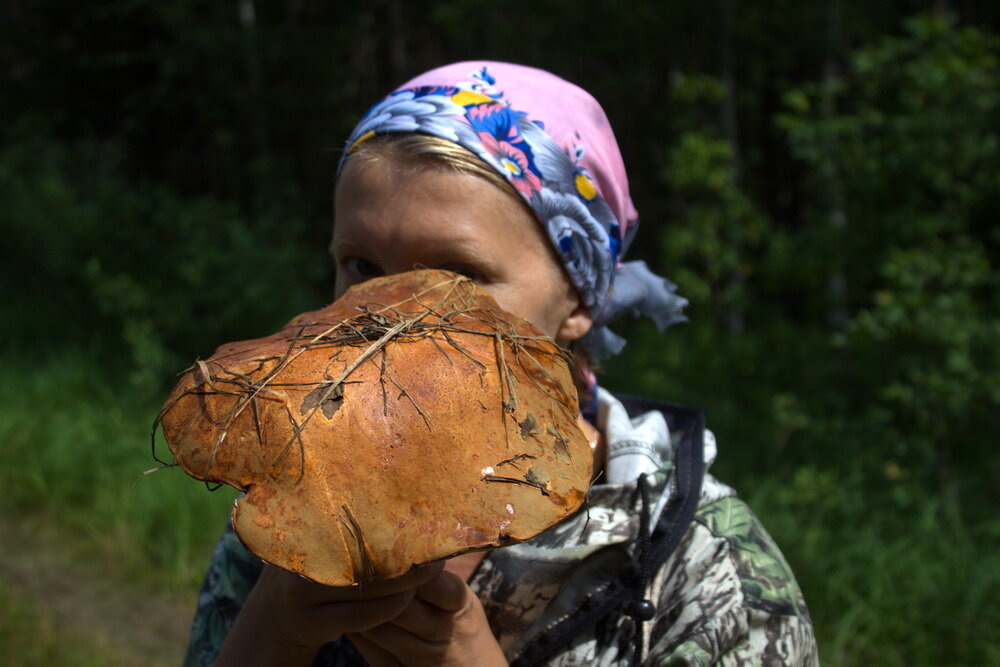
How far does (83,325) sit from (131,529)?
3.40 metres

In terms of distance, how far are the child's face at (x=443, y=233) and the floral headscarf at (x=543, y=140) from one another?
5 cm

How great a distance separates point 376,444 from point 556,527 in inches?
21.1

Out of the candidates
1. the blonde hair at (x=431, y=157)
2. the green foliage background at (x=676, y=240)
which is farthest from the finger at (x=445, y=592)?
the green foliage background at (x=676, y=240)

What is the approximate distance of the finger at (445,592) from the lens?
1081 millimetres

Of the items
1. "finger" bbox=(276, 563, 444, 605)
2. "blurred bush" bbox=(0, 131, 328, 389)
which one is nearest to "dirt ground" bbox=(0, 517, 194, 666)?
"blurred bush" bbox=(0, 131, 328, 389)

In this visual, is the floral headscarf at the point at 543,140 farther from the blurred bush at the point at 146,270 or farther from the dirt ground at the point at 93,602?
the blurred bush at the point at 146,270

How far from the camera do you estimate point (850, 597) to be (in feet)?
10.8

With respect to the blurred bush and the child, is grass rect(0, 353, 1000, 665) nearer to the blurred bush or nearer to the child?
the blurred bush

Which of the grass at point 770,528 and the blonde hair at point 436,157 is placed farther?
the grass at point 770,528

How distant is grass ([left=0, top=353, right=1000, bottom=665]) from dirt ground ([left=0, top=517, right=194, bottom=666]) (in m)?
0.06

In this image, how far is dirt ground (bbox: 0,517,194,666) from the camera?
364 cm

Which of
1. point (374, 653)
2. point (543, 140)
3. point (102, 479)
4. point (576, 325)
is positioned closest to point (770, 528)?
A: point (576, 325)

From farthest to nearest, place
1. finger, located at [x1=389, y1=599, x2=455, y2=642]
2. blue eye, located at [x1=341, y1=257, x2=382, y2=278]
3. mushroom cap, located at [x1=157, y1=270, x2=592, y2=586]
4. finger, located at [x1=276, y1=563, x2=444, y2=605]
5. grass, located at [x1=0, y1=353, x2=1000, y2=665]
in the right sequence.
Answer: grass, located at [x1=0, y1=353, x2=1000, y2=665] < blue eye, located at [x1=341, y1=257, x2=382, y2=278] < finger, located at [x1=389, y1=599, x2=455, y2=642] < finger, located at [x1=276, y1=563, x2=444, y2=605] < mushroom cap, located at [x1=157, y1=270, x2=592, y2=586]

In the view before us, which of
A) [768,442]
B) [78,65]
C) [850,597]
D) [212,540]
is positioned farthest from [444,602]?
[78,65]
